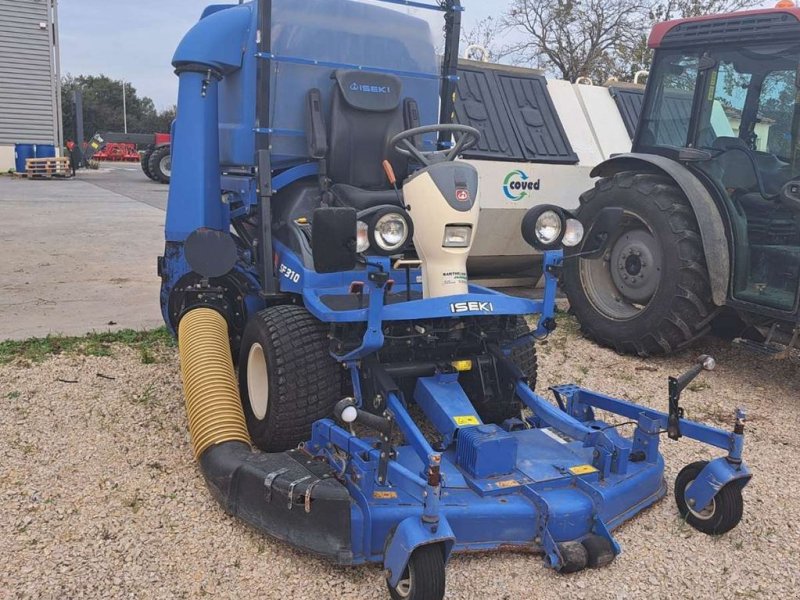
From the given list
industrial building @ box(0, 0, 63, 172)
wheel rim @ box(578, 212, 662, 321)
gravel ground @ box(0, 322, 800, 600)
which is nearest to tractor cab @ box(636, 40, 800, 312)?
wheel rim @ box(578, 212, 662, 321)

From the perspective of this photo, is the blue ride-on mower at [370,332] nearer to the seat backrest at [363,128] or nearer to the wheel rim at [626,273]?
the seat backrest at [363,128]

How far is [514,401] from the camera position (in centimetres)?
354

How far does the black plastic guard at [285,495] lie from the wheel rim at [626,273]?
3320 mm

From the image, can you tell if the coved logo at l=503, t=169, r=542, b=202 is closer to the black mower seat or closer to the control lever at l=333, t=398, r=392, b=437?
the black mower seat

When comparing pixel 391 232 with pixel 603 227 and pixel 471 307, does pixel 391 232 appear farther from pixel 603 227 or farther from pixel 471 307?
pixel 603 227

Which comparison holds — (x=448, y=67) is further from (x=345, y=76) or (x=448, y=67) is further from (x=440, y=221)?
(x=440, y=221)

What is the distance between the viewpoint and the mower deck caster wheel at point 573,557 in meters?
2.62

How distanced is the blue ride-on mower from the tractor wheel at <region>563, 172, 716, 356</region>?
161 centimetres

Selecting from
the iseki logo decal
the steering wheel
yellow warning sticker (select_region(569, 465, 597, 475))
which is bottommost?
yellow warning sticker (select_region(569, 465, 597, 475))

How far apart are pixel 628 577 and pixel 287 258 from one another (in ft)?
6.77

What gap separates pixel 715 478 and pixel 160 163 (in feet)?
62.4

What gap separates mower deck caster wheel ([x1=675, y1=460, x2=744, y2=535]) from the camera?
9.52ft

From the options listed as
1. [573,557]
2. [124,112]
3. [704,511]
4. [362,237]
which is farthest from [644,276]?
[124,112]

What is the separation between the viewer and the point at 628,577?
2.71 metres
